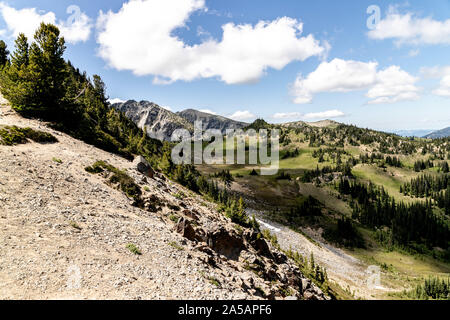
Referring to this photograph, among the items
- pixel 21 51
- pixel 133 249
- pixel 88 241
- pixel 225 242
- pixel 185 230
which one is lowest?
pixel 225 242

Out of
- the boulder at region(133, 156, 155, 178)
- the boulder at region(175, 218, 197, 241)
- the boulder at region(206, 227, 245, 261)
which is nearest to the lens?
the boulder at region(175, 218, 197, 241)

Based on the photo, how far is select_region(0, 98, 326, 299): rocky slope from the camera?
11.4m

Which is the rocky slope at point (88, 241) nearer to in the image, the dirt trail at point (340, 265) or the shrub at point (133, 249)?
the shrub at point (133, 249)

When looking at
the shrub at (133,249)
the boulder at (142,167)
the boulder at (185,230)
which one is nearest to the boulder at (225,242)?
the boulder at (185,230)

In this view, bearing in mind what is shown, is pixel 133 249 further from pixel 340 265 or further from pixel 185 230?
pixel 340 265

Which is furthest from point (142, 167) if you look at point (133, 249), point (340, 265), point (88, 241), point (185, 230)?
point (340, 265)

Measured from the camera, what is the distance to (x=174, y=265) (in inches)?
663

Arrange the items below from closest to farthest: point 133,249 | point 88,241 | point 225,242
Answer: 1. point 88,241
2. point 133,249
3. point 225,242

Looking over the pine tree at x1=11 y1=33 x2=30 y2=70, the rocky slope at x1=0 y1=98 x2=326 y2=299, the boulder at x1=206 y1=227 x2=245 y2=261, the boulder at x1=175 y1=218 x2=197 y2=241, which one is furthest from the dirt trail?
the pine tree at x1=11 y1=33 x2=30 y2=70

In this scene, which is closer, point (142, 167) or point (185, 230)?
point (185, 230)

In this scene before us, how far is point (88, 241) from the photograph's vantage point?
588 inches

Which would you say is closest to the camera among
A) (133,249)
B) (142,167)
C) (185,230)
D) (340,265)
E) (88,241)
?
(88,241)

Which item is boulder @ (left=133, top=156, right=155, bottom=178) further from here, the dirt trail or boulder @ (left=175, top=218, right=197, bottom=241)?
the dirt trail
